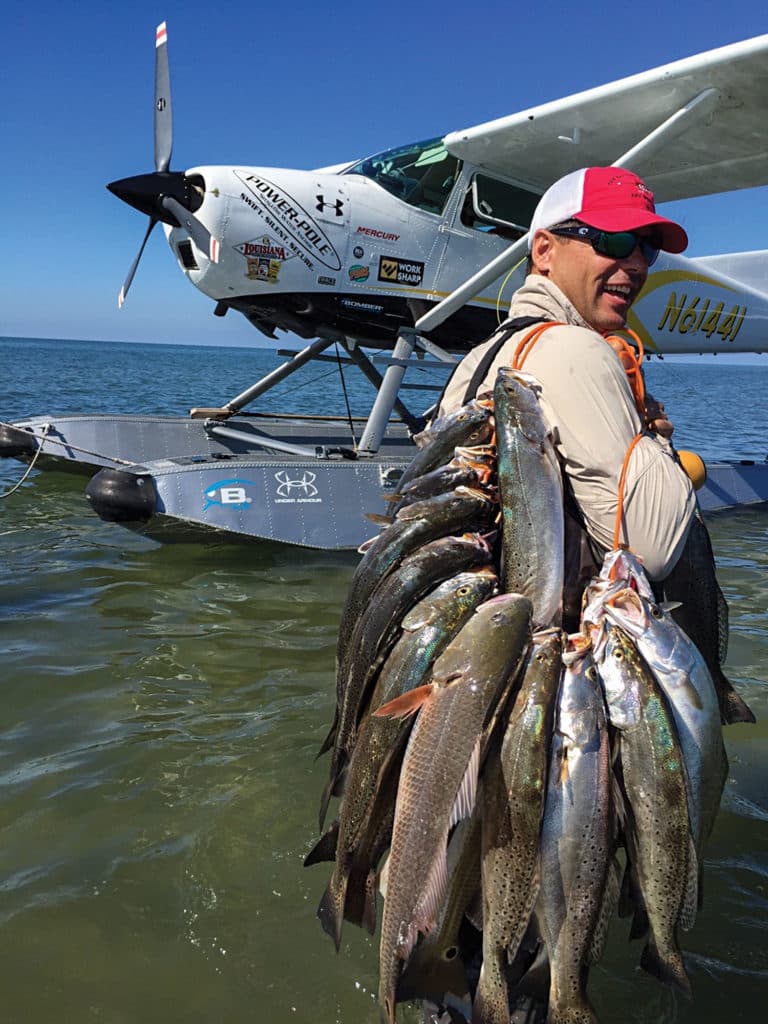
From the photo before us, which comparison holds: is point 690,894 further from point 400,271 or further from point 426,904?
point 400,271

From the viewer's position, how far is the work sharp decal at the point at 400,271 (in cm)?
915

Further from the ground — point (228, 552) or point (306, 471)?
point (306, 471)

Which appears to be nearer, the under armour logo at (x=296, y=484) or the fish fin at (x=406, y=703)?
the fish fin at (x=406, y=703)

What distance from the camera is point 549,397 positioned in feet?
7.26

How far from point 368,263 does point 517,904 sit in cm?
813

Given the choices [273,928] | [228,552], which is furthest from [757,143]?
[273,928]

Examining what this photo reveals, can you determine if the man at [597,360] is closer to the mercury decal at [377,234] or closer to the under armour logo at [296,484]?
the under armour logo at [296,484]

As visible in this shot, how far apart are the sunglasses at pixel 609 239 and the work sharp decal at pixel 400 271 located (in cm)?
698

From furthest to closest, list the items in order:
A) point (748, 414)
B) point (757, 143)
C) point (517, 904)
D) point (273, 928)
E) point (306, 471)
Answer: point (748, 414), point (757, 143), point (306, 471), point (273, 928), point (517, 904)

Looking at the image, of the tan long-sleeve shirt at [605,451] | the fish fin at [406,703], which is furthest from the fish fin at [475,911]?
the tan long-sleeve shirt at [605,451]

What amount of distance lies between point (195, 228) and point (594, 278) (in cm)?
688

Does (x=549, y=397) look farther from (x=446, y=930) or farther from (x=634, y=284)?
(x=446, y=930)

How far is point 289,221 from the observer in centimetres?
855

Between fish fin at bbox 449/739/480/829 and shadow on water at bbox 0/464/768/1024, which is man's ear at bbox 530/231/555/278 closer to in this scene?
fish fin at bbox 449/739/480/829
